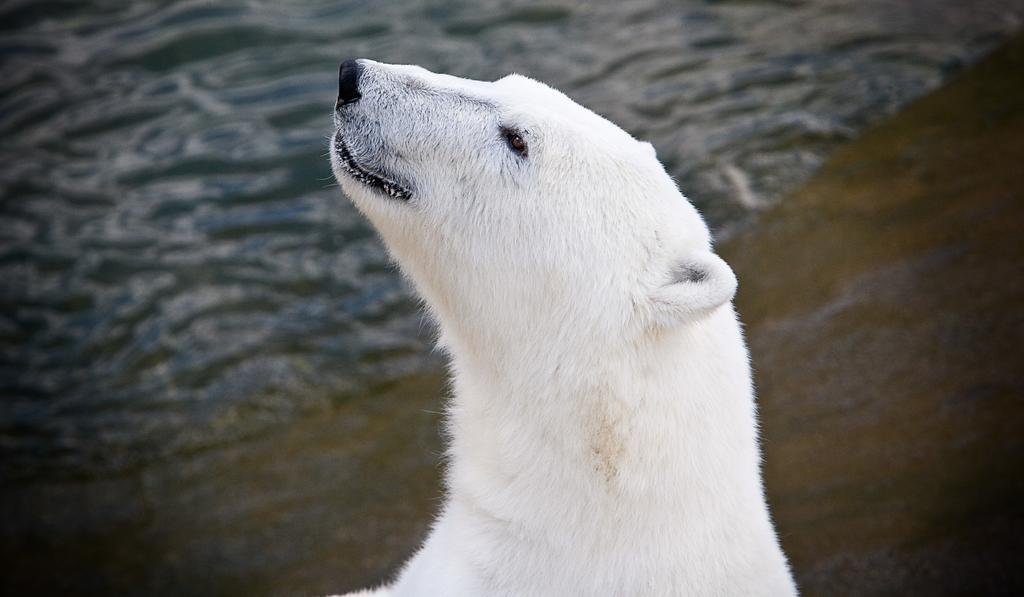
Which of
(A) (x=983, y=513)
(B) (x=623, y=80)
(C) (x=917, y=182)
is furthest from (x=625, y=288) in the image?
(B) (x=623, y=80)

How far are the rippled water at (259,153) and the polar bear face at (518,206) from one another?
9.20 feet

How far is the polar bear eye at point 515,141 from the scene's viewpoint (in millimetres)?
2529

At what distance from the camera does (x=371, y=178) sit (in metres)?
2.62

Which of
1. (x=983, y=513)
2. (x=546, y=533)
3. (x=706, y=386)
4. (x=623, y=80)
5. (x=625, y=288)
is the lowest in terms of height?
(x=983, y=513)

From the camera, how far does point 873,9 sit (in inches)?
302

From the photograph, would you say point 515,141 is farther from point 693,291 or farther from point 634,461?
point 634,461

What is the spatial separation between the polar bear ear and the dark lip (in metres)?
0.67

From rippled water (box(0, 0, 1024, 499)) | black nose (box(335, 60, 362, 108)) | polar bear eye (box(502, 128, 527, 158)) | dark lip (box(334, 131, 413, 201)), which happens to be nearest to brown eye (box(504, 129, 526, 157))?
polar bear eye (box(502, 128, 527, 158))

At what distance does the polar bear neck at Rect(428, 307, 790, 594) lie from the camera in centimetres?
244

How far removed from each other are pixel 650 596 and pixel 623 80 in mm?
5272

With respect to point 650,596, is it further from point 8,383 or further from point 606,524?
point 8,383

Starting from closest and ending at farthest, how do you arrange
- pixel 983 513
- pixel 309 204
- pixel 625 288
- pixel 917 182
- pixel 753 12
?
pixel 625 288, pixel 983 513, pixel 917 182, pixel 309 204, pixel 753 12

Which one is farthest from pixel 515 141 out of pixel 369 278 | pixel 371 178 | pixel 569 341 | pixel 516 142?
pixel 369 278

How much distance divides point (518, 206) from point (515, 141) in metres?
0.16
